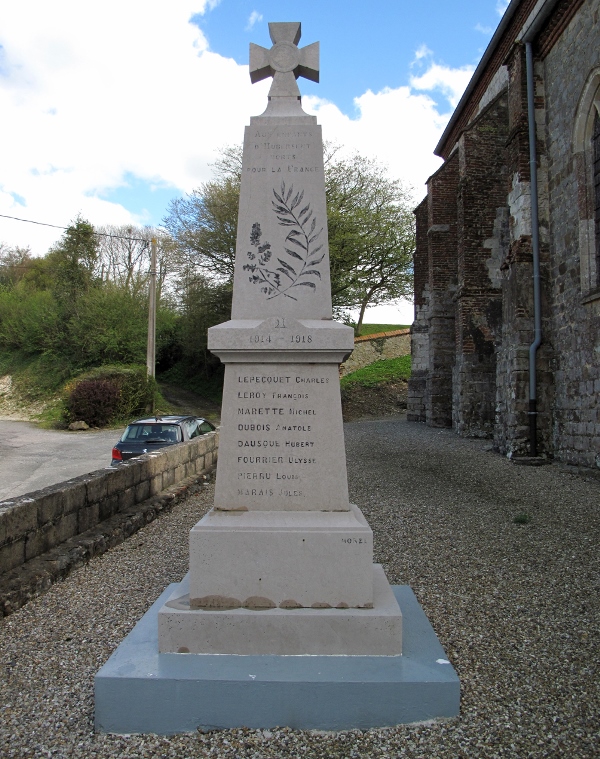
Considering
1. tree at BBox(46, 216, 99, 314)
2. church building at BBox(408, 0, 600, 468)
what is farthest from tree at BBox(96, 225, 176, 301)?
church building at BBox(408, 0, 600, 468)

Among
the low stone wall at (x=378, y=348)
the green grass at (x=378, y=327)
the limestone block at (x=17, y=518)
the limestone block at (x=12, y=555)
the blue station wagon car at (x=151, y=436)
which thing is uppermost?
the green grass at (x=378, y=327)

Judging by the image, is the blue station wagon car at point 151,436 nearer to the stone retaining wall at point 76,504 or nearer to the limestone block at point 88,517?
the stone retaining wall at point 76,504

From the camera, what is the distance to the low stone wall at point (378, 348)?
31188mm

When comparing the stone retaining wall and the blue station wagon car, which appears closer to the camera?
the stone retaining wall

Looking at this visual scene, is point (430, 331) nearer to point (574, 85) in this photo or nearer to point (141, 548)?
point (574, 85)

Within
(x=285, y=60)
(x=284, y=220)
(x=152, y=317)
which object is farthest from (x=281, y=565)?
(x=152, y=317)

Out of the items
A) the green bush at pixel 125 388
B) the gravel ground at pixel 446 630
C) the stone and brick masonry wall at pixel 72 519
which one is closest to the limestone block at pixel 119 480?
the stone and brick masonry wall at pixel 72 519

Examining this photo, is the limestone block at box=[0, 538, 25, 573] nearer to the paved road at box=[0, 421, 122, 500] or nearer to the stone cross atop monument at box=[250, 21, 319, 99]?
the stone cross atop monument at box=[250, 21, 319, 99]

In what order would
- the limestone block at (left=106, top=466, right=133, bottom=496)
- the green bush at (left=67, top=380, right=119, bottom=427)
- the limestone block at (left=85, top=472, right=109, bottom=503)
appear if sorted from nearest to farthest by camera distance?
1. the limestone block at (left=85, top=472, right=109, bottom=503)
2. the limestone block at (left=106, top=466, right=133, bottom=496)
3. the green bush at (left=67, top=380, right=119, bottom=427)

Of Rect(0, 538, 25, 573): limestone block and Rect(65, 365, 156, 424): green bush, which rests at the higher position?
Rect(65, 365, 156, 424): green bush

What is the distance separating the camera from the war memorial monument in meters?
2.73

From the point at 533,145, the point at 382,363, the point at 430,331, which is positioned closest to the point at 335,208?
the point at 382,363
